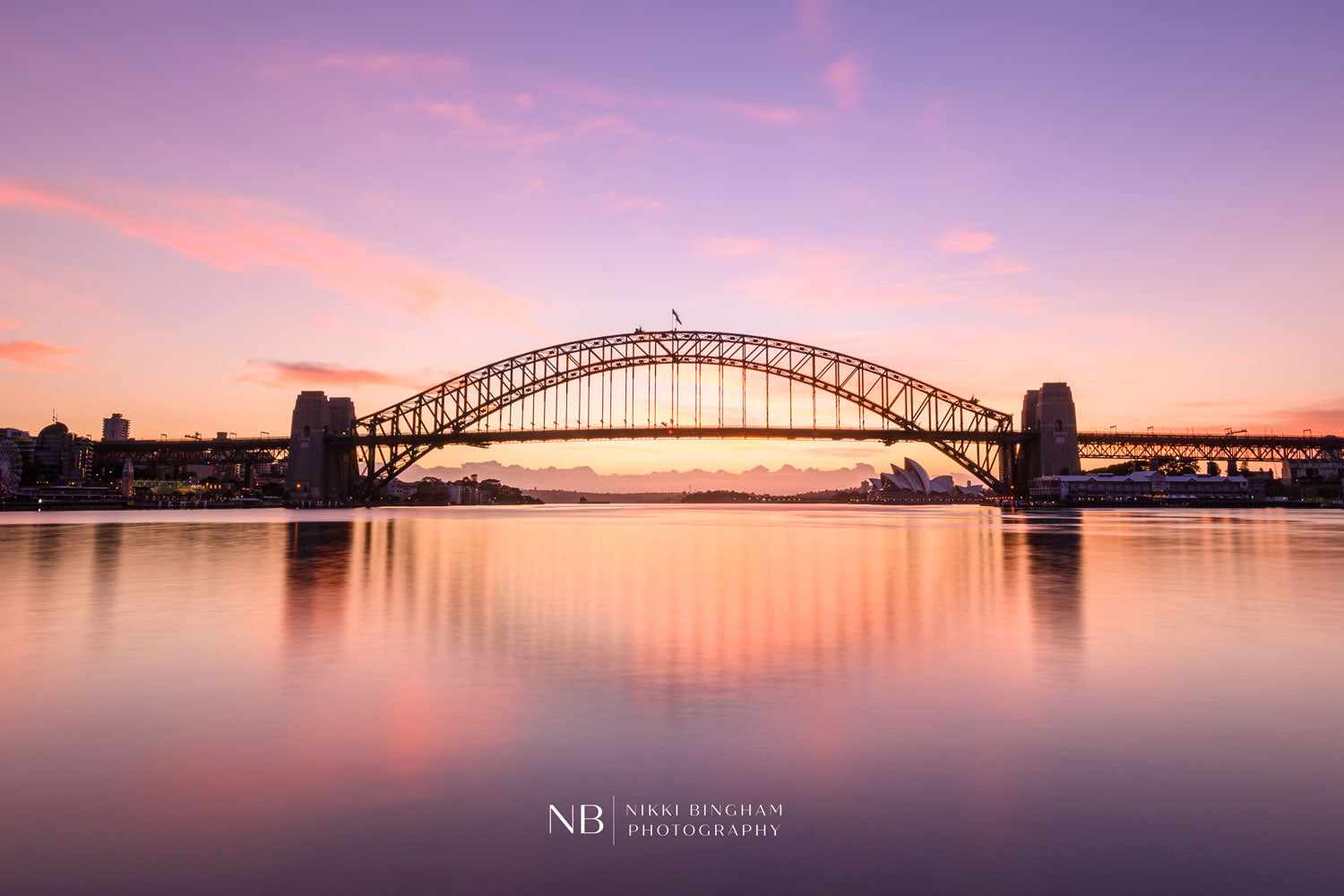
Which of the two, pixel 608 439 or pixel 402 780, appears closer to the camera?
pixel 402 780

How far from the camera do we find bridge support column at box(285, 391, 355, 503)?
327 feet

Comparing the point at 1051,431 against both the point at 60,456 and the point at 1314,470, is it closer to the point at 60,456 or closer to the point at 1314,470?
the point at 1314,470

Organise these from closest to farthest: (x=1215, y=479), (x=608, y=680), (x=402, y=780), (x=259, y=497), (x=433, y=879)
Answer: (x=433, y=879), (x=402, y=780), (x=608, y=680), (x=1215, y=479), (x=259, y=497)

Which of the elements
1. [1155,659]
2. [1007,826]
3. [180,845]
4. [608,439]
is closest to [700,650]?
[1155,659]

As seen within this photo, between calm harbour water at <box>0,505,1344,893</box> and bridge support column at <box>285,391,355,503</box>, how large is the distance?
89677 mm

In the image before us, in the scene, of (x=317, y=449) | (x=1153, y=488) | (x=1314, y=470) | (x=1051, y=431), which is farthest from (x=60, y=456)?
(x=1314, y=470)

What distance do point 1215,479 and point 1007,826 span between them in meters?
149

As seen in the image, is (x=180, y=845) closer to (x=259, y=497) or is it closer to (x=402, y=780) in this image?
(x=402, y=780)

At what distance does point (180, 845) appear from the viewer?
4.43 meters

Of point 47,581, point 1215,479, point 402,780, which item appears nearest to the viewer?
point 402,780

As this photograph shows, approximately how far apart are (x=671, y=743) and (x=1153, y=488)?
137991 mm

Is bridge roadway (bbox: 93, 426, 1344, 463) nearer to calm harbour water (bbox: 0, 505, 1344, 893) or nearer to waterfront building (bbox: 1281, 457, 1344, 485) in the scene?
waterfront building (bbox: 1281, 457, 1344, 485)

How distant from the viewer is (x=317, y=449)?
99500 mm

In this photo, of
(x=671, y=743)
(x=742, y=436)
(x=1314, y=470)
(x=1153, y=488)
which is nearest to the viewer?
(x=671, y=743)
